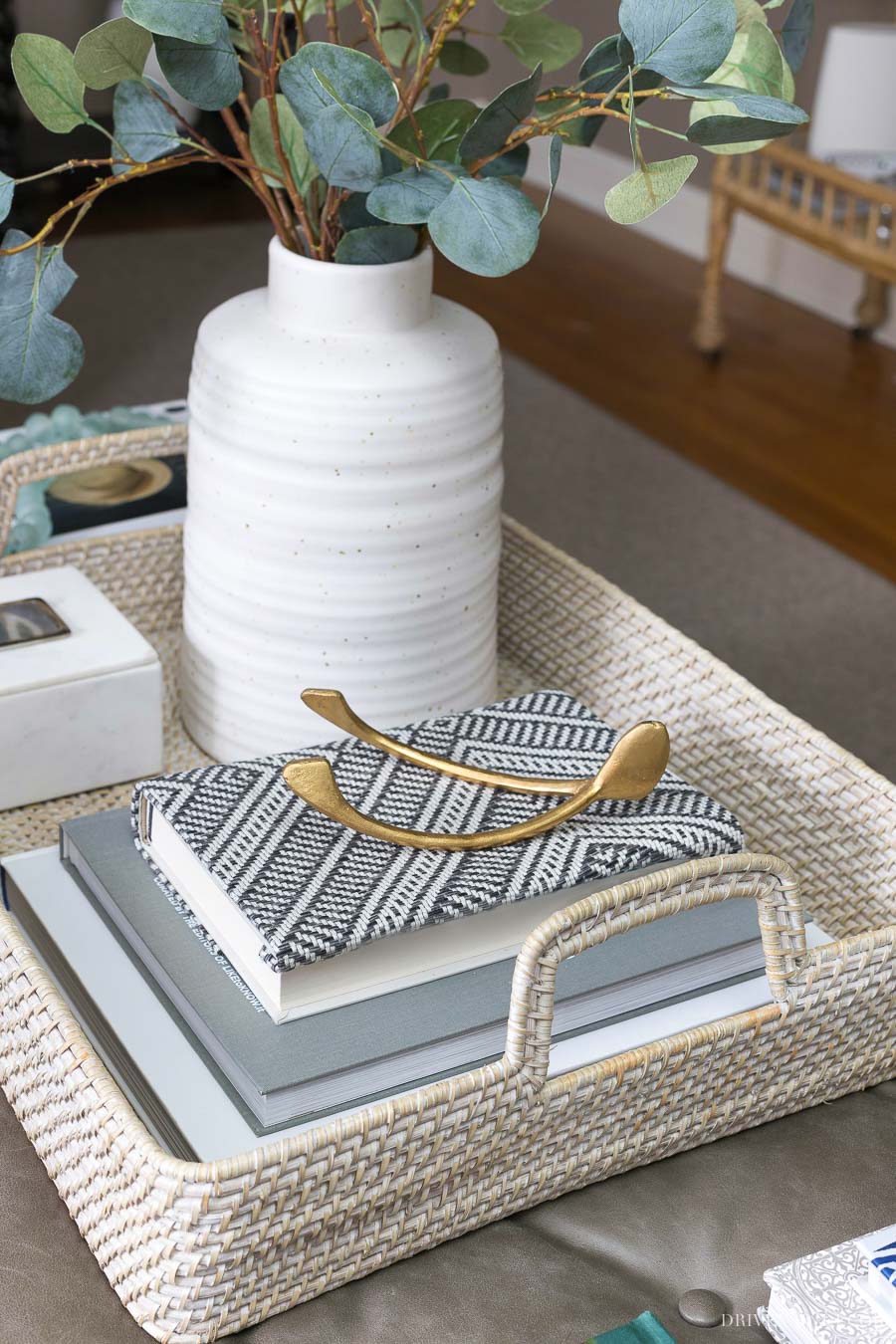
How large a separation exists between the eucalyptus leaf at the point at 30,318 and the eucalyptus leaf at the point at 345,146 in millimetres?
146

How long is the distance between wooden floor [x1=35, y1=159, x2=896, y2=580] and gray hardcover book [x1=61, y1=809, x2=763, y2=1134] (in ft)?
4.45

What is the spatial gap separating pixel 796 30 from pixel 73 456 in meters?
0.50

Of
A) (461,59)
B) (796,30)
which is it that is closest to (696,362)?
(461,59)

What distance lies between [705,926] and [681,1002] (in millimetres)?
37

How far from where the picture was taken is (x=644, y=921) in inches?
23.6

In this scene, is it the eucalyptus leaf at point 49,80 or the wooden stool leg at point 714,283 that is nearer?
the eucalyptus leaf at point 49,80

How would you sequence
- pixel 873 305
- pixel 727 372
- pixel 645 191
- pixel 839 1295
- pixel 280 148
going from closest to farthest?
1. pixel 839 1295
2. pixel 645 191
3. pixel 280 148
4. pixel 727 372
5. pixel 873 305

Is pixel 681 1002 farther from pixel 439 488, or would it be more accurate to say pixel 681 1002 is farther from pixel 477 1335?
pixel 439 488

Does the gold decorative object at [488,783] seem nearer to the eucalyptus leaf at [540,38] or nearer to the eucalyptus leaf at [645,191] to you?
the eucalyptus leaf at [645,191]

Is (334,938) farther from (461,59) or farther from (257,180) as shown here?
(461,59)

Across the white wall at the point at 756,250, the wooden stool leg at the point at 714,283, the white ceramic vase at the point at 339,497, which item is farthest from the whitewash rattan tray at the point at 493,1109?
the white wall at the point at 756,250

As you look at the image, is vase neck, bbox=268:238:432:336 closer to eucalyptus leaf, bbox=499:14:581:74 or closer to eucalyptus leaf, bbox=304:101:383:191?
eucalyptus leaf, bbox=304:101:383:191

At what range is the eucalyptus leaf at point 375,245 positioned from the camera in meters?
0.79

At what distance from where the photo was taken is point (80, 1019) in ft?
2.19
